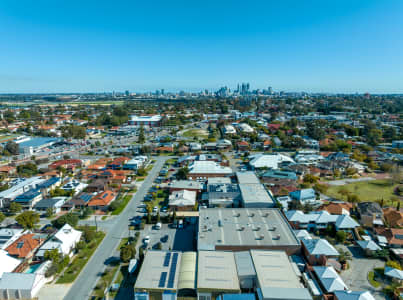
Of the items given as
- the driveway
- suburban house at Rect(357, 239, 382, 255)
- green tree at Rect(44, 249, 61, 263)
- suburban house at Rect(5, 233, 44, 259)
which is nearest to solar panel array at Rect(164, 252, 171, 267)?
green tree at Rect(44, 249, 61, 263)

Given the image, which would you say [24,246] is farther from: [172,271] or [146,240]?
[172,271]

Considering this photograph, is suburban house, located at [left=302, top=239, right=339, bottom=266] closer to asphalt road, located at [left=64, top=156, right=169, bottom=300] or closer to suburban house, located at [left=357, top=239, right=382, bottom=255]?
suburban house, located at [left=357, top=239, right=382, bottom=255]

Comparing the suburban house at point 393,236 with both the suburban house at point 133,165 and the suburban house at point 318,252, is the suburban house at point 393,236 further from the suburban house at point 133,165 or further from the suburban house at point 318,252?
the suburban house at point 133,165

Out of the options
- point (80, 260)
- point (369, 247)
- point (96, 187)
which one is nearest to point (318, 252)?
point (369, 247)

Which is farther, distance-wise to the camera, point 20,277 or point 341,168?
point 341,168

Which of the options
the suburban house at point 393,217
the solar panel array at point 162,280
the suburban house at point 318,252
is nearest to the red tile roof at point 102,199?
the solar panel array at point 162,280

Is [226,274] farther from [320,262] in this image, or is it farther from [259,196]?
[259,196]

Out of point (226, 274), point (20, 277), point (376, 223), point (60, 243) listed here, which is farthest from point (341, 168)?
point (20, 277)
